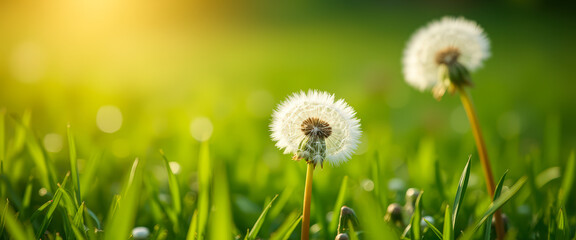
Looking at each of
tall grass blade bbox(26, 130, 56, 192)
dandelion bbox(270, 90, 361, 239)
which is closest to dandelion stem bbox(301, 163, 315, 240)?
dandelion bbox(270, 90, 361, 239)

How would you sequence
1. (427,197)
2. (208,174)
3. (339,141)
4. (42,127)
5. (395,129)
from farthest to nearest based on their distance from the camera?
(395,129), (42,127), (427,197), (208,174), (339,141)

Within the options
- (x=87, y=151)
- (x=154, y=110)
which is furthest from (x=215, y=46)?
(x=87, y=151)

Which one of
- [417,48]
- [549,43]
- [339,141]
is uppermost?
[549,43]

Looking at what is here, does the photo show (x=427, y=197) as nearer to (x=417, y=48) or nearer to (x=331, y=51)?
(x=417, y=48)

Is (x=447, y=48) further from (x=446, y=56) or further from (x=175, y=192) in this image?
(x=175, y=192)

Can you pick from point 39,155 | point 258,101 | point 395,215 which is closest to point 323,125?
point 395,215

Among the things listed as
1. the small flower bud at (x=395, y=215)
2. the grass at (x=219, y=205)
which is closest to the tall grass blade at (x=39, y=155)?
the grass at (x=219, y=205)
